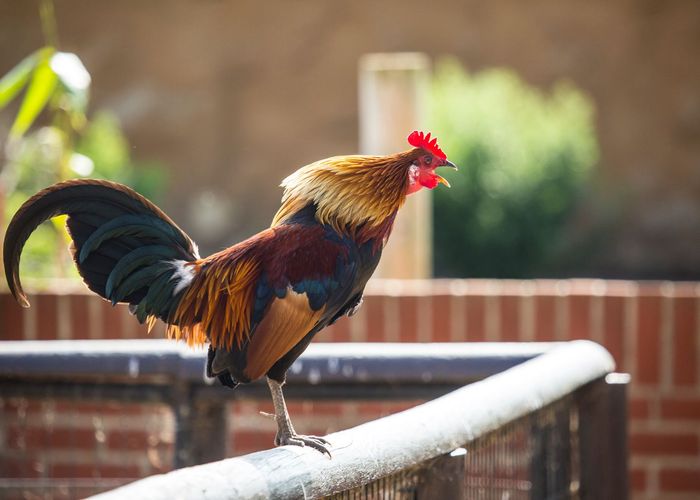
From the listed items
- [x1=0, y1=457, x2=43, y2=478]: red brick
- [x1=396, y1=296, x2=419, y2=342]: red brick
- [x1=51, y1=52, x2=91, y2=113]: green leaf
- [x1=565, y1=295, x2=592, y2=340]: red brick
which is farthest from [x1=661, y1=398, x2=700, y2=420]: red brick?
[x1=51, y1=52, x2=91, y2=113]: green leaf

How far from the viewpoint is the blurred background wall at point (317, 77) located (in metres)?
13.4

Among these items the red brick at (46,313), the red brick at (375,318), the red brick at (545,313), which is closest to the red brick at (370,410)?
the red brick at (375,318)

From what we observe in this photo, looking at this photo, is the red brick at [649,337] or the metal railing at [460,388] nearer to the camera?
the metal railing at [460,388]

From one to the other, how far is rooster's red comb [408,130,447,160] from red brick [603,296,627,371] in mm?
1610

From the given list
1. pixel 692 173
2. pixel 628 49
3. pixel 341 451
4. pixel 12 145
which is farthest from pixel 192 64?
pixel 341 451

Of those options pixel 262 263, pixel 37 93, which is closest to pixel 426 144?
pixel 262 263

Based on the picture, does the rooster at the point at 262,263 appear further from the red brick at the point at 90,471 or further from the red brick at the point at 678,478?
the red brick at the point at 678,478

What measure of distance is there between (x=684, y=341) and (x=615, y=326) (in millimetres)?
237

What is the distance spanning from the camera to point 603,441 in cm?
250

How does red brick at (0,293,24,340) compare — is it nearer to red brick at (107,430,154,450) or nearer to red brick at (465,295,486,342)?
red brick at (107,430,154,450)

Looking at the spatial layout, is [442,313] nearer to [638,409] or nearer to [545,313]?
[545,313]

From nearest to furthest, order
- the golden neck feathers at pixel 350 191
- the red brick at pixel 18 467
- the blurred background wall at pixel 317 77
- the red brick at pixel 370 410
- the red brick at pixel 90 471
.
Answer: the golden neck feathers at pixel 350 191 < the red brick at pixel 18 467 < the red brick at pixel 90 471 < the red brick at pixel 370 410 < the blurred background wall at pixel 317 77

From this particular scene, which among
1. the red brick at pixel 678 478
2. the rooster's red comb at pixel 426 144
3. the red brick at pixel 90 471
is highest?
the rooster's red comb at pixel 426 144

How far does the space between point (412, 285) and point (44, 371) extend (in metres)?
1.80
